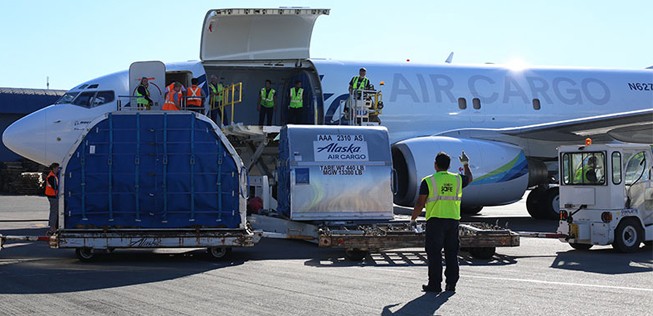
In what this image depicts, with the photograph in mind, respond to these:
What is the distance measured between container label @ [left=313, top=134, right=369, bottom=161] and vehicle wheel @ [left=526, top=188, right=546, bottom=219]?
25.7 ft

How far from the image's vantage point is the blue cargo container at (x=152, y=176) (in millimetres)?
12117

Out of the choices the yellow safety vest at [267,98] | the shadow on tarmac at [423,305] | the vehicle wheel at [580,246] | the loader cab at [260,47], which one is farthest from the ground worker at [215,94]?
the shadow on tarmac at [423,305]

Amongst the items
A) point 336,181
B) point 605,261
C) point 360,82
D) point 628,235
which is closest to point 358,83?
point 360,82

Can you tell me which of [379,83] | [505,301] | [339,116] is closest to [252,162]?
[339,116]

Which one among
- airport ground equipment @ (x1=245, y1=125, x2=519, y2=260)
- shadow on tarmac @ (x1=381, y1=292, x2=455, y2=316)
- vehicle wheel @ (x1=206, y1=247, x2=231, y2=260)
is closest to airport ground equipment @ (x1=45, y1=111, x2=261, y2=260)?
vehicle wheel @ (x1=206, y1=247, x2=231, y2=260)

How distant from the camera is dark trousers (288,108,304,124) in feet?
63.5

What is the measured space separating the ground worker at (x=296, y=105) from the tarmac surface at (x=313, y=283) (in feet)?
18.2

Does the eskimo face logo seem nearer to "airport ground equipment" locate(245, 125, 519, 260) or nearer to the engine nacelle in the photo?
"airport ground equipment" locate(245, 125, 519, 260)

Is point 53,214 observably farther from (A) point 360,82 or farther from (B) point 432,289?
(B) point 432,289

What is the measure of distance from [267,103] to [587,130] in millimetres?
7194

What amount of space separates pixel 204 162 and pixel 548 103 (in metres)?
12.1

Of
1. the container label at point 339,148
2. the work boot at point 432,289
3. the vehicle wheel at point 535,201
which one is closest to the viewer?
the work boot at point 432,289

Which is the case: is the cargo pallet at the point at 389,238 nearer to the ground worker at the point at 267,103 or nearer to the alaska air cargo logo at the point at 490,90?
the ground worker at the point at 267,103

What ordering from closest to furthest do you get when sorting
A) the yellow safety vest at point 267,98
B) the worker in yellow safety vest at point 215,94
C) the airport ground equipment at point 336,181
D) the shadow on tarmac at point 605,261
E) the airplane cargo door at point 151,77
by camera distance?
the shadow on tarmac at point 605,261
the airport ground equipment at point 336,181
the airplane cargo door at point 151,77
the worker in yellow safety vest at point 215,94
the yellow safety vest at point 267,98
